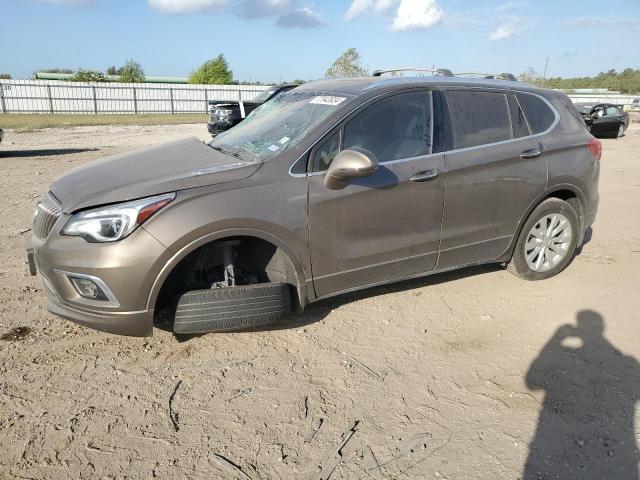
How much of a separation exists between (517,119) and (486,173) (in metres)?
0.70

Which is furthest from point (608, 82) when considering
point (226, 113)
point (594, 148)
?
point (594, 148)

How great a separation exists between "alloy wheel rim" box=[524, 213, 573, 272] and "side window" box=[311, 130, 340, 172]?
211cm

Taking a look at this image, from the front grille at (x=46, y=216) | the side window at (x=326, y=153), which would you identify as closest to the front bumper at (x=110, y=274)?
the front grille at (x=46, y=216)

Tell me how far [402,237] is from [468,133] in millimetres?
1063

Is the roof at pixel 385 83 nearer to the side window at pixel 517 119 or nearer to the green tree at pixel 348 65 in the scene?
the side window at pixel 517 119

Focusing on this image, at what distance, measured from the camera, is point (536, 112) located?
460 centimetres

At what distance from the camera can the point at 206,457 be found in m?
2.55

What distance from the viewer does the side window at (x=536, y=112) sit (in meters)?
4.54

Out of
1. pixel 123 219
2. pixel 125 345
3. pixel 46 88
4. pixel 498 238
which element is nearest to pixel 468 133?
pixel 498 238

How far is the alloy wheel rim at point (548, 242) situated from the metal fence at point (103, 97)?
29.1 meters

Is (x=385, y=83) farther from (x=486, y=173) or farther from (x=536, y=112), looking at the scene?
(x=536, y=112)

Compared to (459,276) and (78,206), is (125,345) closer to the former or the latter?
(78,206)

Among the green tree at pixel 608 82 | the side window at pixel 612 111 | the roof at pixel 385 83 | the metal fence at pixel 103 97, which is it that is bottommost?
the roof at pixel 385 83

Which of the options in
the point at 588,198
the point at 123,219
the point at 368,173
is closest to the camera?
the point at 123,219
